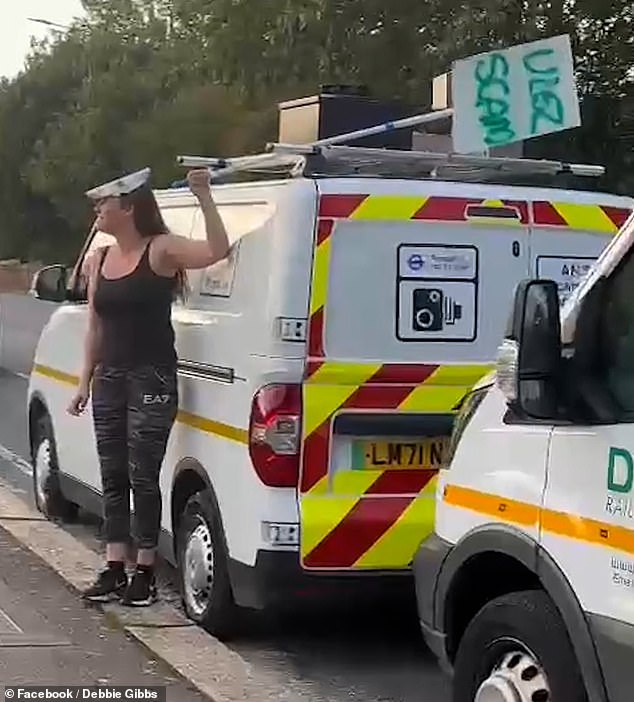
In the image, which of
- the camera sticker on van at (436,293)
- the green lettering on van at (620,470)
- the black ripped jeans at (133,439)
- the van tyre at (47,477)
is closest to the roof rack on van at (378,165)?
the camera sticker on van at (436,293)

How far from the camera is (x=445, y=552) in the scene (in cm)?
473

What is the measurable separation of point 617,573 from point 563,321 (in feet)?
2.30

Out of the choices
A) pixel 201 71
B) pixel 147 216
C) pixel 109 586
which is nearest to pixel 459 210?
pixel 147 216

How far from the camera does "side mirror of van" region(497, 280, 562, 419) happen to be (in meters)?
3.79

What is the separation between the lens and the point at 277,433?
5781 mm

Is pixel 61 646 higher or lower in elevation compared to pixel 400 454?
lower

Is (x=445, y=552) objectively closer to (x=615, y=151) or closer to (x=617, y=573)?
(x=617, y=573)

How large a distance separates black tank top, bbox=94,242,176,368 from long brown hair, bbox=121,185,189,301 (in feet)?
0.28

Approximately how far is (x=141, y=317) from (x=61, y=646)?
1.47 metres

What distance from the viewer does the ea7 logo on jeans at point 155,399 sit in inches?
259

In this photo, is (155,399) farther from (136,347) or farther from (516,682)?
(516,682)

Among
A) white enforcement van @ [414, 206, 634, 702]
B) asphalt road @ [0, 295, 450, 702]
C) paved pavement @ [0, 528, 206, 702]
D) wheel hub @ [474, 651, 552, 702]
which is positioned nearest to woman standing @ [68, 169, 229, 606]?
paved pavement @ [0, 528, 206, 702]

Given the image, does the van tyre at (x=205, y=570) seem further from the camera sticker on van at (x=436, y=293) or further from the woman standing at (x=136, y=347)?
the camera sticker on van at (x=436, y=293)

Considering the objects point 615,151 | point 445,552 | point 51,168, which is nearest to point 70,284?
point 445,552
